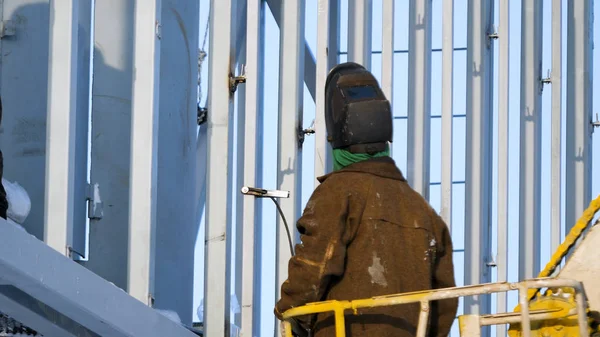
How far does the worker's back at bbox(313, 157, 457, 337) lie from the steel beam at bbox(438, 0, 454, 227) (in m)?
3.32

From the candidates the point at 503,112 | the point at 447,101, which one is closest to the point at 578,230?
the point at 447,101

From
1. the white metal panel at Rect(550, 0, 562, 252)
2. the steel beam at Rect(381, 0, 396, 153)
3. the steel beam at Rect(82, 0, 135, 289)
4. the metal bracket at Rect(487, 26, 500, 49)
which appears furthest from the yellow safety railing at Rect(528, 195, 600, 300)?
the metal bracket at Rect(487, 26, 500, 49)

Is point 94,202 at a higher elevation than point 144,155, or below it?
below

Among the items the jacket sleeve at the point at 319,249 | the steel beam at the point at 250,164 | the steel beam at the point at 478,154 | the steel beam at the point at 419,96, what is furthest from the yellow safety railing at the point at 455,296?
the steel beam at the point at 478,154

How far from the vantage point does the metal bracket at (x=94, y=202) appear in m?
7.19

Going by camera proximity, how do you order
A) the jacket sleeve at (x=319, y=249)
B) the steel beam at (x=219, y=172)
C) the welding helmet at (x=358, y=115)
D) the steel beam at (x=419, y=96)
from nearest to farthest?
the jacket sleeve at (x=319, y=249)
the welding helmet at (x=358, y=115)
the steel beam at (x=219, y=172)
the steel beam at (x=419, y=96)

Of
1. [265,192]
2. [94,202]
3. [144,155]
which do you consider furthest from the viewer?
[94,202]

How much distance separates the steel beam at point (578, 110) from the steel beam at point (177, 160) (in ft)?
10.2

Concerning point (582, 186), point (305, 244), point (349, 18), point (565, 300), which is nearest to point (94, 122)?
point (349, 18)

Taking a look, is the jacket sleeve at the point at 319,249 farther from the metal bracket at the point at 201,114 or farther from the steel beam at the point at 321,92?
the metal bracket at the point at 201,114

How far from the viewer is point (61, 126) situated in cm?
607

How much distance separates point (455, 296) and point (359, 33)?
3629 mm

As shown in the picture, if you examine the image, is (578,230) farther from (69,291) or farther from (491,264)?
(491,264)

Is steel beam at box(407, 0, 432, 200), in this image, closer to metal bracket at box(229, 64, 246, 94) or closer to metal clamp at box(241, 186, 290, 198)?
metal bracket at box(229, 64, 246, 94)
